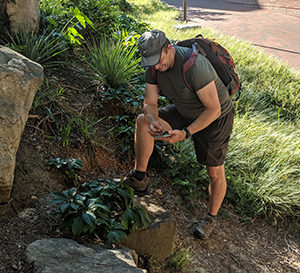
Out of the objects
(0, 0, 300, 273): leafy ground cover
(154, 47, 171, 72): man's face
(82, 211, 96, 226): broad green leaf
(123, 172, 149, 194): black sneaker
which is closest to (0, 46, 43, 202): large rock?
(0, 0, 300, 273): leafy ground cover

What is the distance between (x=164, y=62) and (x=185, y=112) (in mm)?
516

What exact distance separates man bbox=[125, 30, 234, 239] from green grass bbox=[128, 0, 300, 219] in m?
0.87

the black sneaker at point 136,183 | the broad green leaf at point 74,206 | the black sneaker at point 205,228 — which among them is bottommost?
the black sneaker at point 205,228

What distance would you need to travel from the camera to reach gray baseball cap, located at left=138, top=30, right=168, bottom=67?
99.3 inches

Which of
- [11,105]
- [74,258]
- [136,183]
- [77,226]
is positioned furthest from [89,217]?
[11,105]

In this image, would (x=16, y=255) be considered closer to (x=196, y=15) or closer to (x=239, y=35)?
(x=239, y=35)

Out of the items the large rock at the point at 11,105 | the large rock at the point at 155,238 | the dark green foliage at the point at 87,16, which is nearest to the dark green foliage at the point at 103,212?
the large rock at the point at 155,238

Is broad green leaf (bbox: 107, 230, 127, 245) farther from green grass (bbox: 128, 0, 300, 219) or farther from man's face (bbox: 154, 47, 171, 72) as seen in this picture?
green grass (bbox: 128, 0, 300, 219)

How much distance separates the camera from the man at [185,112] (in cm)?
258

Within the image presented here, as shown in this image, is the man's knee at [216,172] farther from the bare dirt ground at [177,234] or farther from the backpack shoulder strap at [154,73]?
the backpack shoulder strap at [154,73]

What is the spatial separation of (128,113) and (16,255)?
235cm

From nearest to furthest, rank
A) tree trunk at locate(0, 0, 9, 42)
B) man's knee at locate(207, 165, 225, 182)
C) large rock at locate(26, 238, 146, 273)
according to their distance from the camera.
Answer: large rock at locate(26, 238, 146, 273) < man's knee at locate(207, 165, 225, 182) < tree trunk at locate(0, 0, 9, 42)

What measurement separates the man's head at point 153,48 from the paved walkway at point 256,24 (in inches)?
228

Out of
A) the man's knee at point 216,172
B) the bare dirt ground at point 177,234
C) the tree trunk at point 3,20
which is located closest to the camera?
the bare dirt ground at point 177,234
